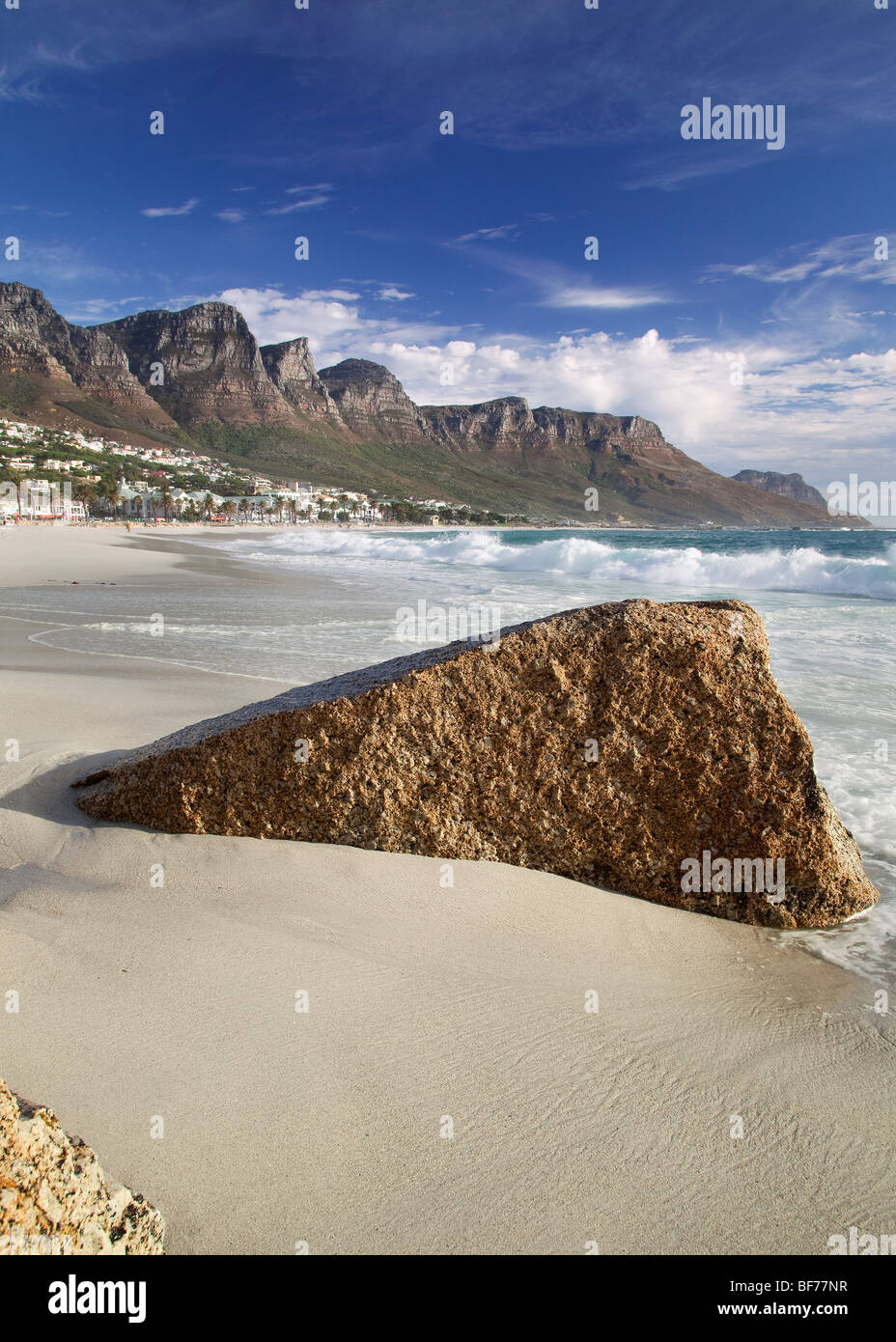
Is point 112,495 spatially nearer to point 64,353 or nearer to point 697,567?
point 697,567

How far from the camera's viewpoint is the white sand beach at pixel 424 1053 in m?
1.98

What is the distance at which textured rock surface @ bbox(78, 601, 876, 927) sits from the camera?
378 cm

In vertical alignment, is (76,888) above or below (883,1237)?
above

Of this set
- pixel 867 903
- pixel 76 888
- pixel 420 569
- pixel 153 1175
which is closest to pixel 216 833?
pixel 76 888

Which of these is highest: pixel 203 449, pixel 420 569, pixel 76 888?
pixel 203 449

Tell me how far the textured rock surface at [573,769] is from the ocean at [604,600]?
23.7 inches

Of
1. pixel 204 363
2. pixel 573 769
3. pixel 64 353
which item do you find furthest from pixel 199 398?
pixel 573 769

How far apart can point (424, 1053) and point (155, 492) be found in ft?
382

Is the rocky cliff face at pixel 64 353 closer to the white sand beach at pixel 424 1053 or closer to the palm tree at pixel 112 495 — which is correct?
the palm tree at pixel 112 495

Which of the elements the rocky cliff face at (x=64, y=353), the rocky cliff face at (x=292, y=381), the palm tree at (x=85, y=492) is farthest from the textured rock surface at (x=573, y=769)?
the rocky cliff face at (x=292, y=381)

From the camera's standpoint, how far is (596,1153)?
217 centimetres

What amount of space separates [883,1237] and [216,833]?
3080 millimetres
